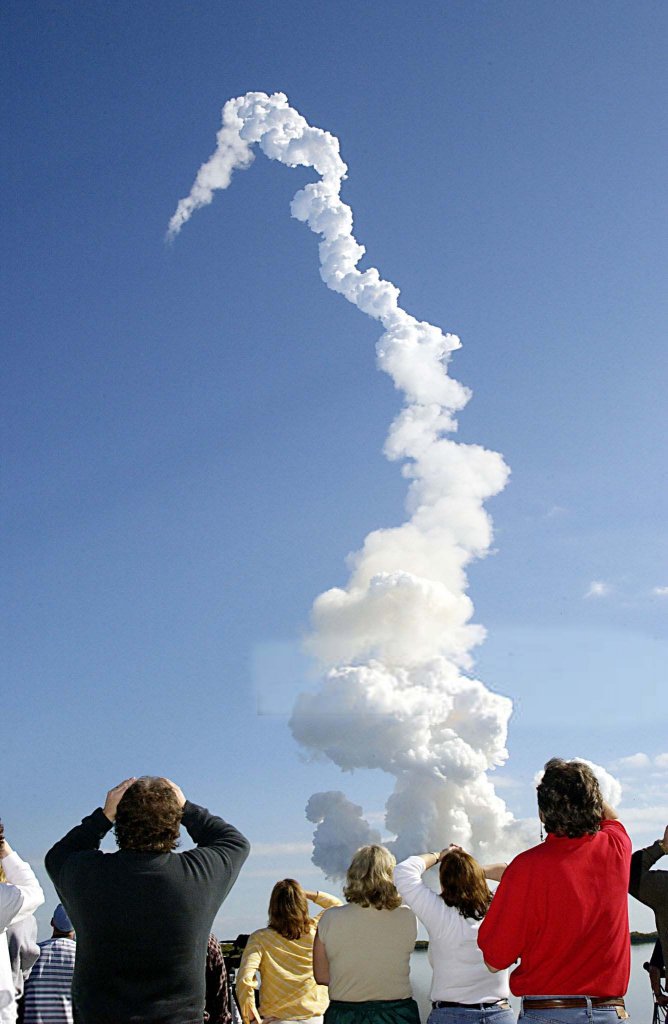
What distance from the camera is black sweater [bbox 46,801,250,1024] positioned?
4.68 metres

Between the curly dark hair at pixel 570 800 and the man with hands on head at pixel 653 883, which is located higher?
the curly dark hair at pixel 570 800

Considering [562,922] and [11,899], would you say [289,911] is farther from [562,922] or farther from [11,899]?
[562,922]

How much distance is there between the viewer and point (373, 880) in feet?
22.6

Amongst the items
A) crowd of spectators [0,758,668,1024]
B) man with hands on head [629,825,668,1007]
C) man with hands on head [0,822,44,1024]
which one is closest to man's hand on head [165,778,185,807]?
crowd of spectators [0,758,668,1024]

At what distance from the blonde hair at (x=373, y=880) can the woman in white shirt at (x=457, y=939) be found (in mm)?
517

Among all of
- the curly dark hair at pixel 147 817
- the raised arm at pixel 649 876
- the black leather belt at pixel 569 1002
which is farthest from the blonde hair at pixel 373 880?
the curly dark hair at pixel 147 817

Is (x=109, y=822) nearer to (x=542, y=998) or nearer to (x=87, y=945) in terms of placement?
Answer: (x=87, y=945)

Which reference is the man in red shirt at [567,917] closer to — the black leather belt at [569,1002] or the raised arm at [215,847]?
the black leather belt at [569,1002]

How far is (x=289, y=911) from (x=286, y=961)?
1.24 feet

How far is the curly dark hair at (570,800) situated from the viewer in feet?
17.4

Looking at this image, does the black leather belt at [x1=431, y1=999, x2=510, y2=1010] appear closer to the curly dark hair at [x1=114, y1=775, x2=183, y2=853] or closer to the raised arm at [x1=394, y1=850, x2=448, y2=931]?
the raised arm at [x1=394, y1=850, x2=448, y2=931]

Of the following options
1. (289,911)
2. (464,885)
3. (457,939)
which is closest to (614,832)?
(464,885)

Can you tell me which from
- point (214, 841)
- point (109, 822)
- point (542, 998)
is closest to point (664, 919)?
point (542, 998)

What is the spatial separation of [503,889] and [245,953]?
3.35 meters
